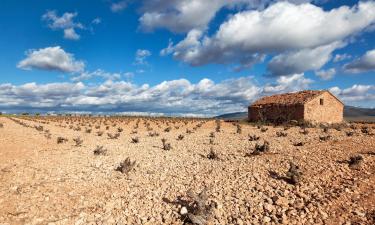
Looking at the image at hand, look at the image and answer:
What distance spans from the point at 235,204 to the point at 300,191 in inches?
84.7

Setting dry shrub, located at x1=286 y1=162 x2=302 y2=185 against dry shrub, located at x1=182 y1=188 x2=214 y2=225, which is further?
dry shrub, located at x1=286 y1=162 x2=302 y2=185

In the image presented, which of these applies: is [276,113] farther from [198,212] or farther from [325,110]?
[198,212]

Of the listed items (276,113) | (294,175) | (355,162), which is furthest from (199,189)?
(276,113)

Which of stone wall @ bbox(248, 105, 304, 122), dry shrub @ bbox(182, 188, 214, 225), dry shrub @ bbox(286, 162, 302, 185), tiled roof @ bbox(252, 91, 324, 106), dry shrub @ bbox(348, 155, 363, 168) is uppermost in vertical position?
tiled roof @ bbox(252, 91, 324, 106)

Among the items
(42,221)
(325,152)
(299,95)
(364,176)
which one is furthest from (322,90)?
(42,221)

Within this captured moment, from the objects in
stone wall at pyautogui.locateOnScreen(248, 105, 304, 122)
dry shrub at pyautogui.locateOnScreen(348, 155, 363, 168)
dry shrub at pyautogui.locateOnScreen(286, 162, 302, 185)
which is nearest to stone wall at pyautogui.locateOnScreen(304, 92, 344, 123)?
stone wall at pyautogui.locateOnScreen(248, 105, 304, 122)

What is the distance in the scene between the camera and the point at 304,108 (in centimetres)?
4303

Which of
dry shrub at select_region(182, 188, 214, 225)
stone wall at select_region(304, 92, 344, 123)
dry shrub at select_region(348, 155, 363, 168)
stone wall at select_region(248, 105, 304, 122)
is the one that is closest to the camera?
dry shrub at select_region(182, 188, 214, 225)

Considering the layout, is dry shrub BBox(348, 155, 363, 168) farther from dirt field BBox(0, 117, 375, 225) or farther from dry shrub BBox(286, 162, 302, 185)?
dry shrub BBox(286, 162, 302, 185)

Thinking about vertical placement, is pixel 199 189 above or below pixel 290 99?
below

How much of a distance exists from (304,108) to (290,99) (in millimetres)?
6094

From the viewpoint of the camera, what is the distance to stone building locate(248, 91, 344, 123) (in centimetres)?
4388

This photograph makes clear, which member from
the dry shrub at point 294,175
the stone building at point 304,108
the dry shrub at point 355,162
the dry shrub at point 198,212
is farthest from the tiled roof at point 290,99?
the dry shrub at point 198,212

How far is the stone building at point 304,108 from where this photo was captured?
43.9 metres
